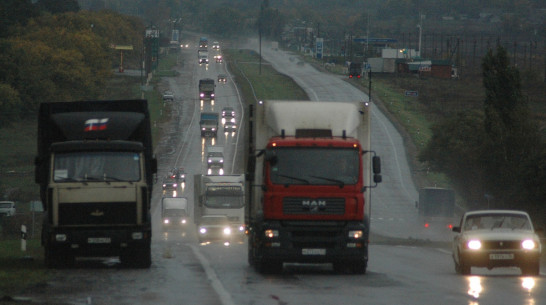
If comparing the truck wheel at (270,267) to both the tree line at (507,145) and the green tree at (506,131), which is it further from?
the green tree at (506,131)

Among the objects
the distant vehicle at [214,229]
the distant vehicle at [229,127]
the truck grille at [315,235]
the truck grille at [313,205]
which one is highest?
the truck grille at [313,205]

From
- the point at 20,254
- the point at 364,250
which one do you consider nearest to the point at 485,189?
the point at 20,254

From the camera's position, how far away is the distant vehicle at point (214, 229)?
166ft

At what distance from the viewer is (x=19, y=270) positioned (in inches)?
920

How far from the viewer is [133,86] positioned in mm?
148500

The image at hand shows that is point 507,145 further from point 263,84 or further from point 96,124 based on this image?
point 263,84

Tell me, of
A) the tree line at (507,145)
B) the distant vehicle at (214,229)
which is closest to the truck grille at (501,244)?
the distant vehicle at (214,229)

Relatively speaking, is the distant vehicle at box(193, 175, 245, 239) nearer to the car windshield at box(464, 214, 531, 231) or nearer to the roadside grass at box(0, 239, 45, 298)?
the roadside grass at box(0, 239, 45, 298)

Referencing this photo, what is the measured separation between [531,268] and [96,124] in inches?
416

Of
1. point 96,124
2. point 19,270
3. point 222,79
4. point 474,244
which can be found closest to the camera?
point 474,244

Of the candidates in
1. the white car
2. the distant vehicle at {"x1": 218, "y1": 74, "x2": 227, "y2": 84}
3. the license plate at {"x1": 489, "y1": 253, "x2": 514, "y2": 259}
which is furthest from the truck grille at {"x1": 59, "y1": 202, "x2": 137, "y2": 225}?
the distant vehicle at {"x1": 218, "y1": 74, "x2": 227, "y2": 84}

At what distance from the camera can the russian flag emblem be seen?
25.4 meters

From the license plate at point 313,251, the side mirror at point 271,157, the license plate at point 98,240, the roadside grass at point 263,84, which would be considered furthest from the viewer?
the roadside grass at point 263,84

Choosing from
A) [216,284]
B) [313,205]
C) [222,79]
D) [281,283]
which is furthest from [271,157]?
[222,79]
